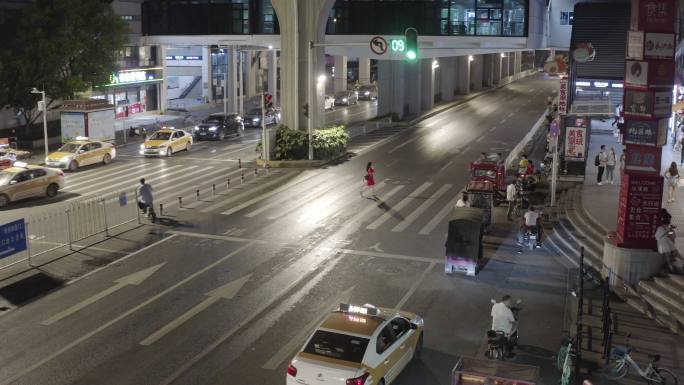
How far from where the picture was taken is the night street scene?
1529cm

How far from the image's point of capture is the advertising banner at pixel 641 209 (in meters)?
19.4

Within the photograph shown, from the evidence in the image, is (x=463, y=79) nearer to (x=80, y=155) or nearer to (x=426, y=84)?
(x=426, y=84)

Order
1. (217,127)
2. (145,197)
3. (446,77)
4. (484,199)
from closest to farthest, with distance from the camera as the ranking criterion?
(484,199)
(145,197)
(217,127)
(446,77)

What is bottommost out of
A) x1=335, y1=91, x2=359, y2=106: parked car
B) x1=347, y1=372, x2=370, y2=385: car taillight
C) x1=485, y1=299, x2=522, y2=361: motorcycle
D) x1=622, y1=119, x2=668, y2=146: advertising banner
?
x1=485, y1=299, x2=522, y2=361: motorcycle

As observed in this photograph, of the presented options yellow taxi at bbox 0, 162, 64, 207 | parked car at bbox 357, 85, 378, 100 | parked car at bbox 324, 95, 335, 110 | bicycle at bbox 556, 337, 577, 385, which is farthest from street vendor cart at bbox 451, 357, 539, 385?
parked car at bbox 357, 85, 378, 100

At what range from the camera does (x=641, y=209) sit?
19484 millimetres

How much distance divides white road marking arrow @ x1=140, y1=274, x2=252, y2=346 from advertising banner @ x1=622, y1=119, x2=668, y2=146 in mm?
10776

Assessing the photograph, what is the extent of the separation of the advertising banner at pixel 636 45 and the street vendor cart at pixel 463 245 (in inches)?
233

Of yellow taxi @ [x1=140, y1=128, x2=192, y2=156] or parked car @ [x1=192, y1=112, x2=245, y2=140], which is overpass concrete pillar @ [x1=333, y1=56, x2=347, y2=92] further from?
yellow taxi @ [x1=140, y1=128, x2=192, y2=156]

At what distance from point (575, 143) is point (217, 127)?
25561 mm

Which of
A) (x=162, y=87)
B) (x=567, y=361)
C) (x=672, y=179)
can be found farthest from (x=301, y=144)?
(x=162, y=87)

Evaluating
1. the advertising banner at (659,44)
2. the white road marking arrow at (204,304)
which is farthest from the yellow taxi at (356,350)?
the advertising banner at (659,44)

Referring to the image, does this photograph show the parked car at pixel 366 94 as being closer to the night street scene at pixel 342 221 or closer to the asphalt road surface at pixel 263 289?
the night street scene at pixel 342 221

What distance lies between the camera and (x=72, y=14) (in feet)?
150
